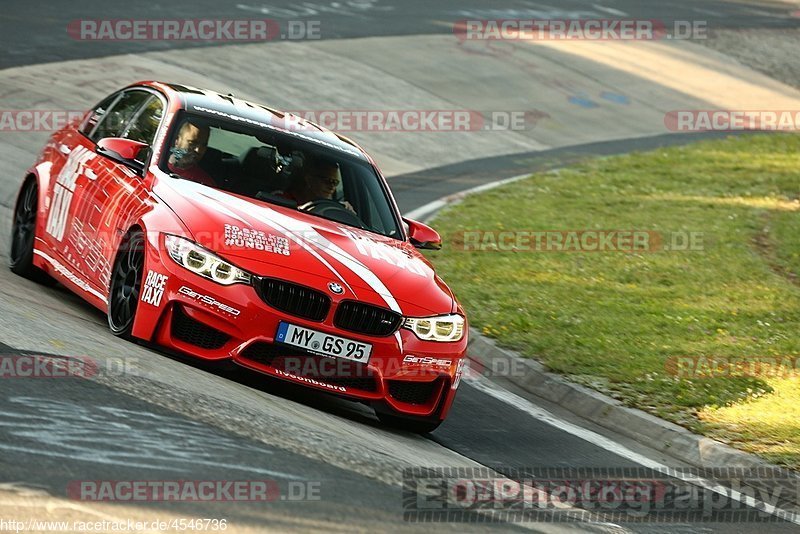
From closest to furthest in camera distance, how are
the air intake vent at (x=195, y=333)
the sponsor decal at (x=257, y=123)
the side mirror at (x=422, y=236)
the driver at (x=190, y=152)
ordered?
the air intake vent at (x=195, y=333), the driver at (x=190, y=152), the sponsor decal at (x=257, y=123), the side mirror at (x=422, y=236)

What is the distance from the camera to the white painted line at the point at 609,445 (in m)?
7.59

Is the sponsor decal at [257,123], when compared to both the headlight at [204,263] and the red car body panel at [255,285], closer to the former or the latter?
the red car body panel at [255,285]

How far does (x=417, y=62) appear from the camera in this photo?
26.6 m

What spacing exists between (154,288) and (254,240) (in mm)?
653

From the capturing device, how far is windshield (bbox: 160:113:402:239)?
28.1ft

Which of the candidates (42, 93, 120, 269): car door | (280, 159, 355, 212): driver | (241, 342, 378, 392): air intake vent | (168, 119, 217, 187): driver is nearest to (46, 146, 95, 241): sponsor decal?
(42, 93, 120, 269): car door

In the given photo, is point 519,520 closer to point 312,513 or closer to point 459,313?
point 312,513

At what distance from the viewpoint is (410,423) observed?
799 centimetres

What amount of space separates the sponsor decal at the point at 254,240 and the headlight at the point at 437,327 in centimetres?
88

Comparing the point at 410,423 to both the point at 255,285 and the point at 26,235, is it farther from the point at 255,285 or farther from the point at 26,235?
the point at 26,235

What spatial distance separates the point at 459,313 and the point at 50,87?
12.1 metres

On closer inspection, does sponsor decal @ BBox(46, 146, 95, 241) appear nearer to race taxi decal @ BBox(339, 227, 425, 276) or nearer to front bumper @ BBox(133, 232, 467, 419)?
front bumper @ BBox(133, 232, 467, 419)

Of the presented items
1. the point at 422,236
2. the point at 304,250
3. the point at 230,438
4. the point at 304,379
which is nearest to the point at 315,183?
the point at 422,236

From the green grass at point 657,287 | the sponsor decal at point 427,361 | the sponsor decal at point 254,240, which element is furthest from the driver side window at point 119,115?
the green grass at point 657,287
